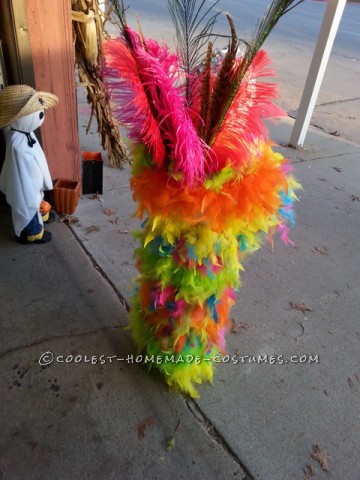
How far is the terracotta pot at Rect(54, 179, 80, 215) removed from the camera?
3379mm

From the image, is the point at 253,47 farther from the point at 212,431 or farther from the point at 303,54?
the point at 303,54

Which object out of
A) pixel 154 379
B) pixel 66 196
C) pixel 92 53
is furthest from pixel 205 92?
pixel 92 53

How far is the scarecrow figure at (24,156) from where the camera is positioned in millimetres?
2633

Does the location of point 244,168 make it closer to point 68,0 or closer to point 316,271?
point 316,271

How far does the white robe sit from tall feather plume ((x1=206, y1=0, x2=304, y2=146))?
171 centimetres

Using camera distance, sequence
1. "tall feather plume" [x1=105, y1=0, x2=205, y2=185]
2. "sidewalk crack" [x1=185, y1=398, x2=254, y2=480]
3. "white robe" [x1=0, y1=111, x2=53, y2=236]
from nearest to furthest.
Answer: "tall feather plume" [x1=105, y1=0, x2=205, y2=185]
"sidewalk crack" [x1=185, y1=398, x2=254, y2=480]
"white robe" [x1=0, y1=111, x2=53, y2=236]

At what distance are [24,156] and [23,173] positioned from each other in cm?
12

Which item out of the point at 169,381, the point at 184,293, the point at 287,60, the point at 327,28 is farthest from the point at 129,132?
the point at 287,60

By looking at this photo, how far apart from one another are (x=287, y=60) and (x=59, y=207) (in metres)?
7.87

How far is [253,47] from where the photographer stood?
4.27 feet

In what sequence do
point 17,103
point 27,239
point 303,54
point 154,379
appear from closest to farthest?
point 154,379 < point 17,103 < point 27,239 < point 303,54

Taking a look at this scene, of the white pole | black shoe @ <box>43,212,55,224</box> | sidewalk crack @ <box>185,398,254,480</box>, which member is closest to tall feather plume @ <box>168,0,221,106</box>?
sidewalk crack @ <box>185,398,254,480</box>

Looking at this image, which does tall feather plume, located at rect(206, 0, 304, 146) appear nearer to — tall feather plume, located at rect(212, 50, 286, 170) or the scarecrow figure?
tall feather plume, located at rect(212, 50, 286, 170)

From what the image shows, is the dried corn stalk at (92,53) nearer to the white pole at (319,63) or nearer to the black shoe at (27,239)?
the black shoe at (27,239)
